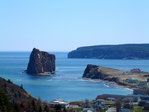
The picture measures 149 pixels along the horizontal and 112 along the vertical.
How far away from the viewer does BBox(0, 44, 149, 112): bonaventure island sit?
74.1 feet

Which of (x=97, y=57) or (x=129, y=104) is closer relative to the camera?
(x=129, y=104)

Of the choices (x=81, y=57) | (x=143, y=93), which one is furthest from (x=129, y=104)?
(x=81, y=57)

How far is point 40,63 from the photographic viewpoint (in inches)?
3031

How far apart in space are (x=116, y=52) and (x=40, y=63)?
75.5m

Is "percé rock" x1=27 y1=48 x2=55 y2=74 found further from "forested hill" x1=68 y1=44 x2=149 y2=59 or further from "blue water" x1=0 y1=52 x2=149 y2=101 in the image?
"forested hill" x1=68 y1=44 x2=149 y2=59

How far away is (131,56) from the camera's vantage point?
14950cm

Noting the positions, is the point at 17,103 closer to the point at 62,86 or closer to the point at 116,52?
the point at 62,86

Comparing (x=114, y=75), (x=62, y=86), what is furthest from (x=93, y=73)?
(x=62, y=86)

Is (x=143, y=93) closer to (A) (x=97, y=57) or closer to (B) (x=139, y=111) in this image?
(B) (x=139, y=111)

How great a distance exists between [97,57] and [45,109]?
135 metres

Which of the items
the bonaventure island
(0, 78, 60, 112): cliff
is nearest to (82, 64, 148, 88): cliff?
the bonaventure island

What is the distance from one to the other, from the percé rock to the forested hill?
70522 millimetres

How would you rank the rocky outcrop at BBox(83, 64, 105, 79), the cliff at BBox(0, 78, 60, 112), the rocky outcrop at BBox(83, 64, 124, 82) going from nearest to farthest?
the cliff at BBox(0, 78, 60, 112) → the rocky outcrop at BBox(83, 64, 124, 82) → the rocky outcrop at BBox(83, 64, 105, 79)

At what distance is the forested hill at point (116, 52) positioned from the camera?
148250mm
